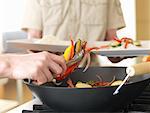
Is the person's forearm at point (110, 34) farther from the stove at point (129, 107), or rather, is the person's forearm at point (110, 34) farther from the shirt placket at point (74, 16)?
the stove at point (129, 107)

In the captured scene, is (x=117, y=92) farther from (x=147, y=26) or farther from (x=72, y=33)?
(x=147, y=26)

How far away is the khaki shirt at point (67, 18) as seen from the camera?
1.46 m

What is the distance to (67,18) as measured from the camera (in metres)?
1.48

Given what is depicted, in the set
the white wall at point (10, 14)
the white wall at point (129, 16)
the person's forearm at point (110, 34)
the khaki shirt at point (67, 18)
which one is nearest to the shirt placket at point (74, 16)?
the khaki shirt at point (67, 18)

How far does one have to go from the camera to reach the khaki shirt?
57.5 inches

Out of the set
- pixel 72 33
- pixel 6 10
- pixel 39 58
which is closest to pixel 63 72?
pixel 39 58

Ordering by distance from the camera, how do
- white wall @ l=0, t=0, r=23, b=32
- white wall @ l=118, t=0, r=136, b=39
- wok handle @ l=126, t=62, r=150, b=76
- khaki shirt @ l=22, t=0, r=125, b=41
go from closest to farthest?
wok handle @ l=126, t=62, r=150, b=76, khaki shirt @ l=22, t=0, r=125, b=41, white wall @ l=118, t=0, r=136, b=39, white wall @ l=0, t=0, r=23, b=32

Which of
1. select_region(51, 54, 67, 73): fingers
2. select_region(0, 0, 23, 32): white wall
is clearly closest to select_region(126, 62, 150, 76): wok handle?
select_region(51, 54, 67, 73): fingers

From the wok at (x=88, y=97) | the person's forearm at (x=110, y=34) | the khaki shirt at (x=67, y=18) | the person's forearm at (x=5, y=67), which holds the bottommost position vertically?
the wok at (x=88, y=97)

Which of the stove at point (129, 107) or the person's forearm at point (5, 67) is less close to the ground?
the person's forearm at point (5, 67)

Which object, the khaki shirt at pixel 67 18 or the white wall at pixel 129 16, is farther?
the white wall at pixel 129 16

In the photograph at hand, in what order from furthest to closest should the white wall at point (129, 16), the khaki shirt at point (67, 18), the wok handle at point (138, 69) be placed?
1. the white wall at point (129, 16)
2. the khaki shirt at point (67, 18)
3. the wok handle at point (138, 69)

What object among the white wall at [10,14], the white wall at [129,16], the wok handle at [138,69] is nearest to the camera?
the wok handle at [138,69]

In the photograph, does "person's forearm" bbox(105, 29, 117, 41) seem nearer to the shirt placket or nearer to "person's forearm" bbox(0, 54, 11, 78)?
the shirt placket
